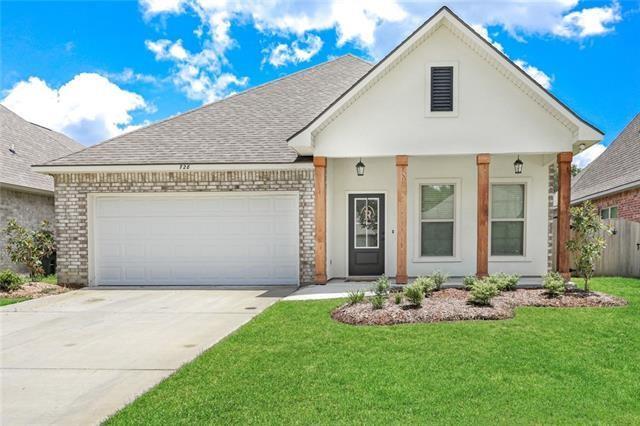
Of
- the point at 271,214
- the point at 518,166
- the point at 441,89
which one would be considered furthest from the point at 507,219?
the point at 271,214

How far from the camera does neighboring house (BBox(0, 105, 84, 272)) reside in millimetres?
14377

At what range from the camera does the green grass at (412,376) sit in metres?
3.85

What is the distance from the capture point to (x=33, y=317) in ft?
27.2

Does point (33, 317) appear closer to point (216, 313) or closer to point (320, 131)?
point (216, 313)

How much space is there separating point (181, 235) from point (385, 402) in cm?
900

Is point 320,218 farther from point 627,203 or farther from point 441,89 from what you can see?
point 627,203

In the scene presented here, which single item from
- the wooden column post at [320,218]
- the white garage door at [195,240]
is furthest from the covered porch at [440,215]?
the white garage door at [195,240]

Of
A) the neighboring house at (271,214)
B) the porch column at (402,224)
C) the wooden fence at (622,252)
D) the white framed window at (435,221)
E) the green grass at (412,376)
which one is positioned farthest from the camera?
the wooden fence at (622,252)

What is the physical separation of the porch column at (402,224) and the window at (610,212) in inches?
435

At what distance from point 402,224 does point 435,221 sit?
1.77 metres

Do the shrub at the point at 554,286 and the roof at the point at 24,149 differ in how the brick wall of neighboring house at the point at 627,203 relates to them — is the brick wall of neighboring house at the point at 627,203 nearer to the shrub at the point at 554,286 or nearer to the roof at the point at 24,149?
the shrub at the point at 554,286

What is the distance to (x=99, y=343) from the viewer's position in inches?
253

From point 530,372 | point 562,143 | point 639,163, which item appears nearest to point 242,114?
point 562,143

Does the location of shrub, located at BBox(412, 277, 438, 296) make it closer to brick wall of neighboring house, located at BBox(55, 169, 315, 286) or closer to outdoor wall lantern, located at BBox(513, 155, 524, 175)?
outdoor wall lantern, located at BBox(513, 155, 524, 175)
